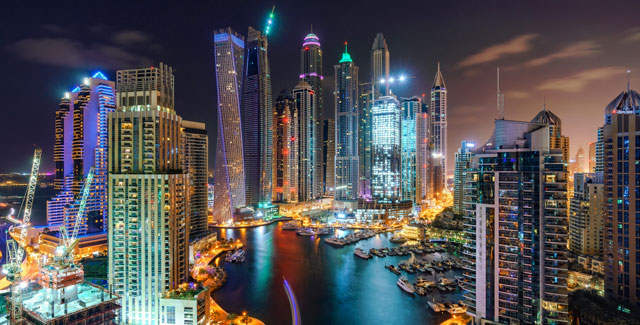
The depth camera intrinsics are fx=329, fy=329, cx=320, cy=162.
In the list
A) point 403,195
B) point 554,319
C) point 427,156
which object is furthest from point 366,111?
point 554,319

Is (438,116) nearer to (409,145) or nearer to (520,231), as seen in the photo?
(409,145)

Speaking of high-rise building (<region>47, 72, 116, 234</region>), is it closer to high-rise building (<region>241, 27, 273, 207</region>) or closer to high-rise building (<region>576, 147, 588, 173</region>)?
high-rise building (<region>241, 27, 273, 207</region>)

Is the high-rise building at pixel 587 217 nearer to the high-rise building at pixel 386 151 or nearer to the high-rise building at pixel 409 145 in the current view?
the high-rise building at pixel 386 151

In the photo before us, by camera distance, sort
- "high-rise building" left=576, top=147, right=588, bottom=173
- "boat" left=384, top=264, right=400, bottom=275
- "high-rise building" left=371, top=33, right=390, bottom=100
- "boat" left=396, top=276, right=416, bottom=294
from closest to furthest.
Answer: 1. "boat" left=396, top=276, right=416, bottom=294
2. "boat" left=384, top=264, right=400, bottom=275
3. "high-rise building" left=576, top=147, right=588, bottom=173
4. "high-rise building" left=371, top=33, right=390, bottom=100

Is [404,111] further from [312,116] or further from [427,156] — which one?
[312,116]

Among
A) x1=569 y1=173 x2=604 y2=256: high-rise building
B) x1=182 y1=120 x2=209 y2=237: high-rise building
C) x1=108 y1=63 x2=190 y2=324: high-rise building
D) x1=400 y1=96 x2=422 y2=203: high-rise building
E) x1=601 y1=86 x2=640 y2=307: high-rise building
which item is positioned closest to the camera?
x1=601 y1=86 x2=640 y2=307: high-rise building

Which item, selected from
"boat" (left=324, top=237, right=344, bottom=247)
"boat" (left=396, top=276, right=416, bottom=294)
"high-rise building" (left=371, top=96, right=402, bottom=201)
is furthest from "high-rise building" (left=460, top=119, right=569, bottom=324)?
"high-rise building" (left=371, top=96, right=402, bottom=201)

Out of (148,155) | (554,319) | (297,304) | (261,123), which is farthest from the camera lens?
(261,123)
